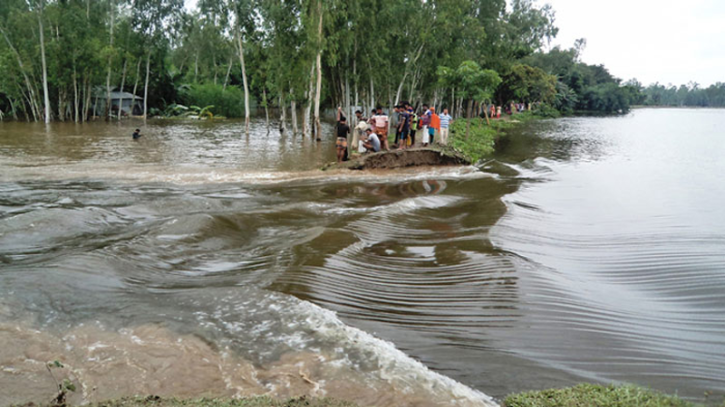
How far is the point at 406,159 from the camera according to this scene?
17562 mm

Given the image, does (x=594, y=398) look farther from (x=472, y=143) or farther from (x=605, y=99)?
(x=605, y=99)

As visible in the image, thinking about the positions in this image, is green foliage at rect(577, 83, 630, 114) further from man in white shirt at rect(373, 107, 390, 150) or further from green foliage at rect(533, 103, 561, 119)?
man in white shirt at rect(373, 107, 390, 150)

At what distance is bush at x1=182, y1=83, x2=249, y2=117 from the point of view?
2355 inches

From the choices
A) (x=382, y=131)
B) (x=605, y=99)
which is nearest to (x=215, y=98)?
(x=382, y=131)

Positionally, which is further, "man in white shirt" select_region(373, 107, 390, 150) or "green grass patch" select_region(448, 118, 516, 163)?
"green grass patch" select_region(448, 118, 516, 163)

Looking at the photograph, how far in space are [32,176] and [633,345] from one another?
16.3 meters

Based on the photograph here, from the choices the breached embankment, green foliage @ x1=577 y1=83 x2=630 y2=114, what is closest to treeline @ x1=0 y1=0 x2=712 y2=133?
the breached embankment

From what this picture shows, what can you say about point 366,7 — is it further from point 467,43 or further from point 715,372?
point 715,372

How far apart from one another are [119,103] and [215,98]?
10.9m

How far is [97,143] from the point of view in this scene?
26.8m

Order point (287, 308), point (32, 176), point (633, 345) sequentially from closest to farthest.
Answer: point (633, 345), point (287, 308), point (32, 176)

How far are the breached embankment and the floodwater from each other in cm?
368

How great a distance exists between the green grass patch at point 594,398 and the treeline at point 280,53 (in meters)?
22.7

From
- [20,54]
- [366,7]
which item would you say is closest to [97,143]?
[366,7]
